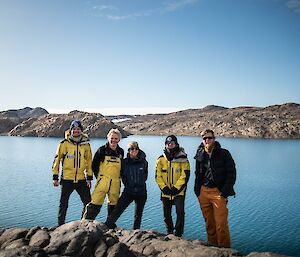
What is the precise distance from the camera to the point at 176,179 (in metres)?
10.6

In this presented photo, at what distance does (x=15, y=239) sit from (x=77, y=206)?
12.9 metres

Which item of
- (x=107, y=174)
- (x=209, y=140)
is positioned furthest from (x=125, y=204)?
(x=209, y=140)

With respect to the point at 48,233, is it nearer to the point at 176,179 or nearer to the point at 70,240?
the point at 70,240

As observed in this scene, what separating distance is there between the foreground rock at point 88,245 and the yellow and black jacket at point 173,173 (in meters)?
1.52

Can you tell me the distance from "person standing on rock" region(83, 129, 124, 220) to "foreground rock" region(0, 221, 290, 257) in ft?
4.33

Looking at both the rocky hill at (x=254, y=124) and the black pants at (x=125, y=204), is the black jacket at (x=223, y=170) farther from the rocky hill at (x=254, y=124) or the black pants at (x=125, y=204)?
the rocky hill at (x=254, y=124)

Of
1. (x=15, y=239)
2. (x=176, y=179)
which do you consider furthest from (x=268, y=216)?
(x=15, y=239)

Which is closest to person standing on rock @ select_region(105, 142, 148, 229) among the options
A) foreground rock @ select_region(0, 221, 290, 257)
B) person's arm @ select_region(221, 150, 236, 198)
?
foreground rock @ select_region(0, 221, 290, 257)

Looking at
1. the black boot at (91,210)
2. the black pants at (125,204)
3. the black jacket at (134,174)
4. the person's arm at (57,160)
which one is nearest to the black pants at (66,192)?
the person's arm at (57,160)

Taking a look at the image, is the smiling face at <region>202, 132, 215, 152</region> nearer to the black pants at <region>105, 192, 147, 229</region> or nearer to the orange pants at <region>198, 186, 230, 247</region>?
the orange pants at <region>198, 186, 230, 247</region>

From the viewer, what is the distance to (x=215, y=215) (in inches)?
377

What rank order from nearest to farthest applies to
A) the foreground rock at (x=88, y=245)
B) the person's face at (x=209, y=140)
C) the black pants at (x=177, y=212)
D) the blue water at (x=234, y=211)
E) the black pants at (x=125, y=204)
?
the foreground rock at (x=88, y=245), the person's face at (x=209, y=140), the black pants at (x=177, y=212), the black pants at (x=125, y=204), the blue water at (x=234, y=211)

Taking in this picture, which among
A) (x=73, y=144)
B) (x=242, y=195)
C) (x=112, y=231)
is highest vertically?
(x=73, y=144)

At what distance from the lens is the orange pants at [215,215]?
9.46 m
